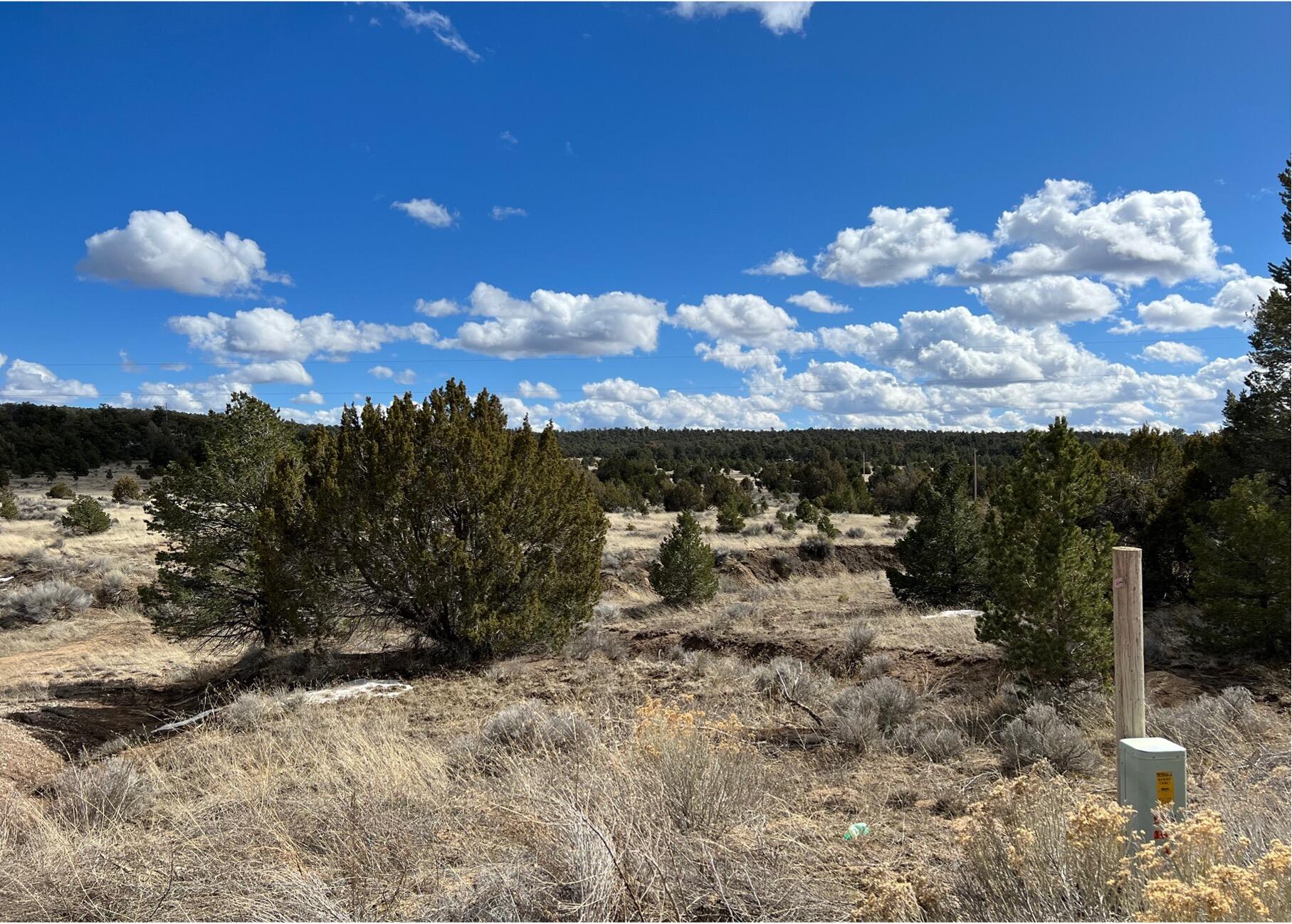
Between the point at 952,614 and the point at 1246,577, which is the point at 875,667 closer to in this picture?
the point at 1246,577

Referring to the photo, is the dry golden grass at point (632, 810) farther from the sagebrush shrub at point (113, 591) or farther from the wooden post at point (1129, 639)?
the sagebrush shrub at point (113, 591)

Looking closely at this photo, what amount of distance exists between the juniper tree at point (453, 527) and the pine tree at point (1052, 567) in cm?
649

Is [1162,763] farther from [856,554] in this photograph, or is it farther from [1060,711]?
[856,554]

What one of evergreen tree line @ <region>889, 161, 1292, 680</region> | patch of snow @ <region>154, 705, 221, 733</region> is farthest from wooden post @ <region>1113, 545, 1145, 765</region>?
patch of snow @ <region>154, 705, 221, 733</region>

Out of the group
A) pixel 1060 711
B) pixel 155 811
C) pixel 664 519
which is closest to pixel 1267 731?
pixel 1060 711

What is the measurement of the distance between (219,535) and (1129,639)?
1493 centimetres

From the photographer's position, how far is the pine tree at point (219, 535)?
13.5 metres

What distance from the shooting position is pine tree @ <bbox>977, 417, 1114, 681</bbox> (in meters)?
7.66

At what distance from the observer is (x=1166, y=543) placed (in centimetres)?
1563

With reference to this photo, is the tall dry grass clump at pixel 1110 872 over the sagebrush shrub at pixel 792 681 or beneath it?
over

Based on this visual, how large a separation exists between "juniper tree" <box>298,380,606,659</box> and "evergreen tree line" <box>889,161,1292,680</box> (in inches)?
253

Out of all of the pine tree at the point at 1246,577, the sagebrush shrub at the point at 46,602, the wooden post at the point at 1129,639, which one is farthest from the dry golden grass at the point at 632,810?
the sagebrush shrub at the point at 46,602

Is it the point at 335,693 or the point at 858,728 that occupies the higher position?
the point at 858,728

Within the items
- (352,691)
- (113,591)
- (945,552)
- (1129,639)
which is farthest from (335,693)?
(113,591)
